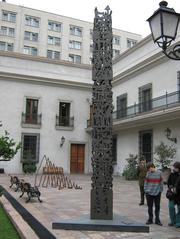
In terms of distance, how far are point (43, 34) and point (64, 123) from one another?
2830 centimetres

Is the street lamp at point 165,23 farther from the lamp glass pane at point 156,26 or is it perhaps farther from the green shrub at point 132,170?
the green shrub at point 132,170

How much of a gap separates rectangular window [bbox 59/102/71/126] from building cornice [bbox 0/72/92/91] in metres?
1.54

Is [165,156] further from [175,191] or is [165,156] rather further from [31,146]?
[31,146]

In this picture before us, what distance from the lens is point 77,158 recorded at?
89.5 feet

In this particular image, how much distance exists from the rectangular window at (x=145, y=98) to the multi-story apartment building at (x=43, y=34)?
31070 mm

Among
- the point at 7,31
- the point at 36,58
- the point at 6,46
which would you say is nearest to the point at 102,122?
the point at 36,58

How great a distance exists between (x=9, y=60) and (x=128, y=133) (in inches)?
419

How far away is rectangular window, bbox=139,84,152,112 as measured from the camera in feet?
68.9

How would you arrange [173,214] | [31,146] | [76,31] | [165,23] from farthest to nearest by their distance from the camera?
[76,31], [31,146], [173,214], [165,23]

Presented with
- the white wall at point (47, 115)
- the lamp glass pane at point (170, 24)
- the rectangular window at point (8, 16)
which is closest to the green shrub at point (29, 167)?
the white wall at point (47, 115)

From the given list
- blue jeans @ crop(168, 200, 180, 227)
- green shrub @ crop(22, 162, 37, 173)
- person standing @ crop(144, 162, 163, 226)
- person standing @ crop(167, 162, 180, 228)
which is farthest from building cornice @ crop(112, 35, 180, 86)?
blue jeans @ crop(168, 200, 180, 227)

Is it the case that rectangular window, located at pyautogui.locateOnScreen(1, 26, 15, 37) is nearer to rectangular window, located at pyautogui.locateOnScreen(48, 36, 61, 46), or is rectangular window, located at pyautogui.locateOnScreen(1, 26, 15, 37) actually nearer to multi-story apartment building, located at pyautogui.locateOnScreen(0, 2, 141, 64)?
multi-story apartment building, located at pyautogui.locateOnScreen(0, 2, 141, 64)

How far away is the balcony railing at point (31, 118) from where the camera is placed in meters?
25.5

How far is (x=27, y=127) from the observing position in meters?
25.5
